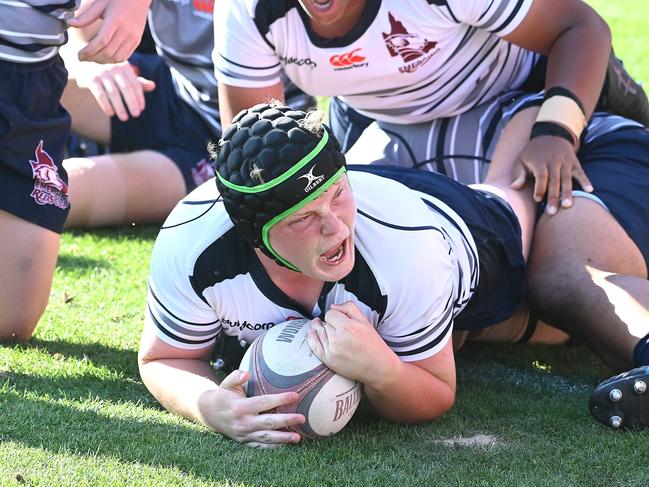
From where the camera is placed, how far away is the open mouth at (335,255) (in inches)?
116

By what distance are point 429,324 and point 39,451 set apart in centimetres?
112

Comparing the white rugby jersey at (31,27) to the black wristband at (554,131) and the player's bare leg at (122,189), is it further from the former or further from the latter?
the black wristband at (554,131)

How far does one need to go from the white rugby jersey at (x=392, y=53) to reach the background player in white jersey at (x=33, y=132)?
1.40 feet

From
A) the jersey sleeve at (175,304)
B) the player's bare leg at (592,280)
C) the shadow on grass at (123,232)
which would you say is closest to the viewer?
the jersey sleeve at (175,304)

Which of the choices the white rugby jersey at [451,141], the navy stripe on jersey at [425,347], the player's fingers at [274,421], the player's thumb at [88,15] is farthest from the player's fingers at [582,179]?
the player's thumb at [88,15]

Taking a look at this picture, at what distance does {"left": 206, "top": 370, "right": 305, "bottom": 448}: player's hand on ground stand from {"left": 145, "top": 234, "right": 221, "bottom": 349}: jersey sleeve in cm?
24

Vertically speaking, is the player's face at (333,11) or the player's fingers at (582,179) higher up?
the player's face at (333,11)

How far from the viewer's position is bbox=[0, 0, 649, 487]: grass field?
113 inches

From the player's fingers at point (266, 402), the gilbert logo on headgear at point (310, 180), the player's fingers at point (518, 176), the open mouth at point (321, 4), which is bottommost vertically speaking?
the player's fingers at point (266, 402)

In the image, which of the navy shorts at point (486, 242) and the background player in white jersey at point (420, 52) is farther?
the background player in white jersey at point (420, 52)

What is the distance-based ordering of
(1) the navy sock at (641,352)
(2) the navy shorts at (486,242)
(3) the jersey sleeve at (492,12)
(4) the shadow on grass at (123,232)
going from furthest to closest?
(4) the shadow on grass at (123,232) → (3) the jersey sleeve at (492,12) → (2) the navy shorts at (486,242) → (1) the navy sock at (641,352)

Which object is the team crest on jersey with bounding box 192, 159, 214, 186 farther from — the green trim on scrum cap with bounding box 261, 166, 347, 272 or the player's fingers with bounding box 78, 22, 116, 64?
the green trim on scrum cap with bounding box 261, 166, 347, 272

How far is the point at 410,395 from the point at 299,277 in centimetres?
47

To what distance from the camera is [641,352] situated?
3.37 m
